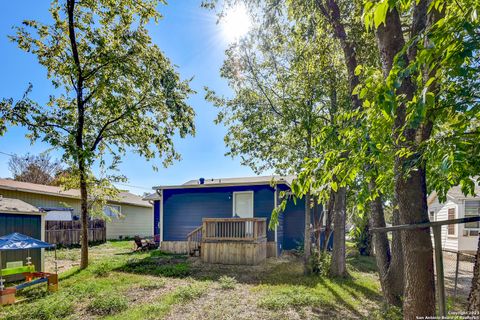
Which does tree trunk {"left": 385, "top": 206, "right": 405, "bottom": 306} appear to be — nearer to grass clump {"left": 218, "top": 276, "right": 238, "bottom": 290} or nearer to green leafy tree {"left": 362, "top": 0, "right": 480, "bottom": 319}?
green leafy tree {"left": 362, "top": 0, "right": 480, "bottom": 319}

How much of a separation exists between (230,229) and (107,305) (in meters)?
5.60

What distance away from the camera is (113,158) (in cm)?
995

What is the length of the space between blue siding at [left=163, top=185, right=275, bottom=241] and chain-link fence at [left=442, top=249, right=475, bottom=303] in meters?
7.28

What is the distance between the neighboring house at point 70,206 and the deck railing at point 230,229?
3669 millimetres

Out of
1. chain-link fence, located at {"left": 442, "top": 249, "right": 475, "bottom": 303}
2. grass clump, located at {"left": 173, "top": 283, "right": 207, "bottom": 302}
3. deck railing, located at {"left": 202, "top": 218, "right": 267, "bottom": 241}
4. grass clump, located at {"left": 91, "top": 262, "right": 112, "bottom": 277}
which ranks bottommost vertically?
chain-link fence, located at {"left": 442, "top": 249, "right": 475, "bottom": 303}

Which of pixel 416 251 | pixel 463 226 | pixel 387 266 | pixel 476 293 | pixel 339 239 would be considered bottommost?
pixel 463 226

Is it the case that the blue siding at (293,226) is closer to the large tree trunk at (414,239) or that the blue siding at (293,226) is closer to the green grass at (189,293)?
the green grass at (189,293)

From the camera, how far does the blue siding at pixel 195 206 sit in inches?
529

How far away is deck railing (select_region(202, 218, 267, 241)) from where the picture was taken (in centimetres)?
1055

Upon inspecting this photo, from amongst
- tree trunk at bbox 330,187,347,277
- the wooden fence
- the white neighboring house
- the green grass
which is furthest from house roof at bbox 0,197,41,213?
the white neighboring house

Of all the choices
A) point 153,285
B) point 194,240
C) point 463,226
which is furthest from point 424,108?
point 463,226

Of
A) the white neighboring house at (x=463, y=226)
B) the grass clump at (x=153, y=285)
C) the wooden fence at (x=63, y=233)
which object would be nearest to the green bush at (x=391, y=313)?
the grass clump at (x=153, y=285)

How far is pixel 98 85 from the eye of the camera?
9.11 metres

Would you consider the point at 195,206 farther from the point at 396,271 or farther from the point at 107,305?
the point at 396,271
